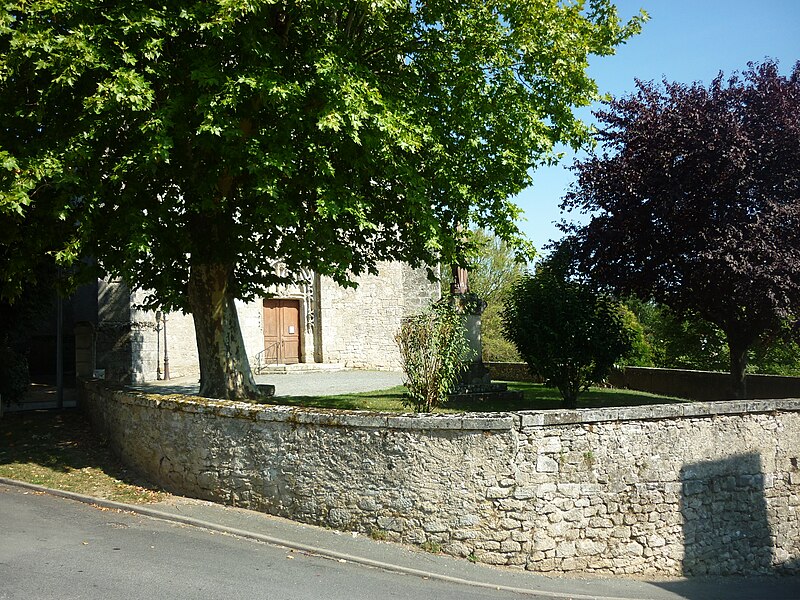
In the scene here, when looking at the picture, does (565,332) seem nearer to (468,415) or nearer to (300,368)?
(468,415)

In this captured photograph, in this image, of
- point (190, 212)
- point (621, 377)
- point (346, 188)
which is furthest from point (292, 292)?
point (346, 188)

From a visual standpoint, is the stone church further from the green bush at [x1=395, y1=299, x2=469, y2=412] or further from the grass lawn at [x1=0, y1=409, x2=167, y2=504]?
the green bush at [x1=395, y1=299, x2=469, y2=412]

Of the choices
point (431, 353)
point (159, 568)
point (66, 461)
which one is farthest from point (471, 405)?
point (159, 568)

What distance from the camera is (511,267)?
46188 millimetres

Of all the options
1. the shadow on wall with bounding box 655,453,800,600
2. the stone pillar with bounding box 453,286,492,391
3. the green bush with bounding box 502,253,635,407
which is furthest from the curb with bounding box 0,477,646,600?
the stone pillar with bounding box 453,286,492,391

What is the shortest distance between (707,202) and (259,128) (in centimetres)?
951

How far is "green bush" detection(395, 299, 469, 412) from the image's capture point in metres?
12.6

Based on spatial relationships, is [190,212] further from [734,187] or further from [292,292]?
[292,292]

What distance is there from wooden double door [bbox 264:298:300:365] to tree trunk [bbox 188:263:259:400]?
13.6m

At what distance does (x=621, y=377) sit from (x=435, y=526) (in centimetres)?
1578

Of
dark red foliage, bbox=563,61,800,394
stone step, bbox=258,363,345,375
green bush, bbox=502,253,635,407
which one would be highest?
dark red foliage, bbox=563,61,800,394

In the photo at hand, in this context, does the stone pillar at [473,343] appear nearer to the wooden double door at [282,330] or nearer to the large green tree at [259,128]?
the large green tree at [259,128]

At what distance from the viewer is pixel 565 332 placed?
15.2 meters

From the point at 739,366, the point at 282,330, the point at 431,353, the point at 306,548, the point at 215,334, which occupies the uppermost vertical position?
the point at 282,330
